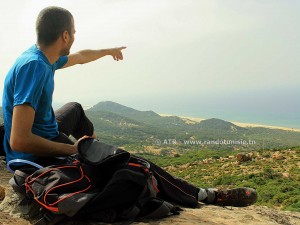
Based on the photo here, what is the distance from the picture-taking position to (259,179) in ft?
80.5

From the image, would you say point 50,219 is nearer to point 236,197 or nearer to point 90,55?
point 236,197

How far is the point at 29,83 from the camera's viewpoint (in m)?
3.04

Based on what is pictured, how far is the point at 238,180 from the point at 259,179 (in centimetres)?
154

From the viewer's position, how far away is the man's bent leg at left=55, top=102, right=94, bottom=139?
14.8ft

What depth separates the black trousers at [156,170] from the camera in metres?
3.78

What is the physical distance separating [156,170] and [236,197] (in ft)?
4.72

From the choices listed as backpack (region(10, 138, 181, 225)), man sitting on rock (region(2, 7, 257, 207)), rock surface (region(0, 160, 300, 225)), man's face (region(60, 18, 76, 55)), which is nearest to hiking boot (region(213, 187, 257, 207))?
rock surface (region(0, 160, 300, 225))

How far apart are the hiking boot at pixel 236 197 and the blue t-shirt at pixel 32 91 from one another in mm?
2367

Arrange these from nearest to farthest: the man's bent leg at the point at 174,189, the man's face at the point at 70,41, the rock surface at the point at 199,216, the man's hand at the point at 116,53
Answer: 1. the rock surface at the point at 199,216
2. the man's face at the point at 70,41
3. the man's bent leg at the point at 174,189
4. the man's hand at the point at 116,53

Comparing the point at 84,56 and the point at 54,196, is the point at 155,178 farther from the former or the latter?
the point at 84,56

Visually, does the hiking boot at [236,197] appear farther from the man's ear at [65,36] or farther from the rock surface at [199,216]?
the man's ear at [65,36]

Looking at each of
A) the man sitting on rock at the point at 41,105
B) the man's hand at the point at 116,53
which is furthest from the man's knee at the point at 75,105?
the man's hand at the point at 116,53

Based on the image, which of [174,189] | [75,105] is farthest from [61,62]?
[174,189]

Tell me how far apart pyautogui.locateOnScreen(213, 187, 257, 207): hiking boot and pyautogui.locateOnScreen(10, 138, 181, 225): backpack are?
142cm
